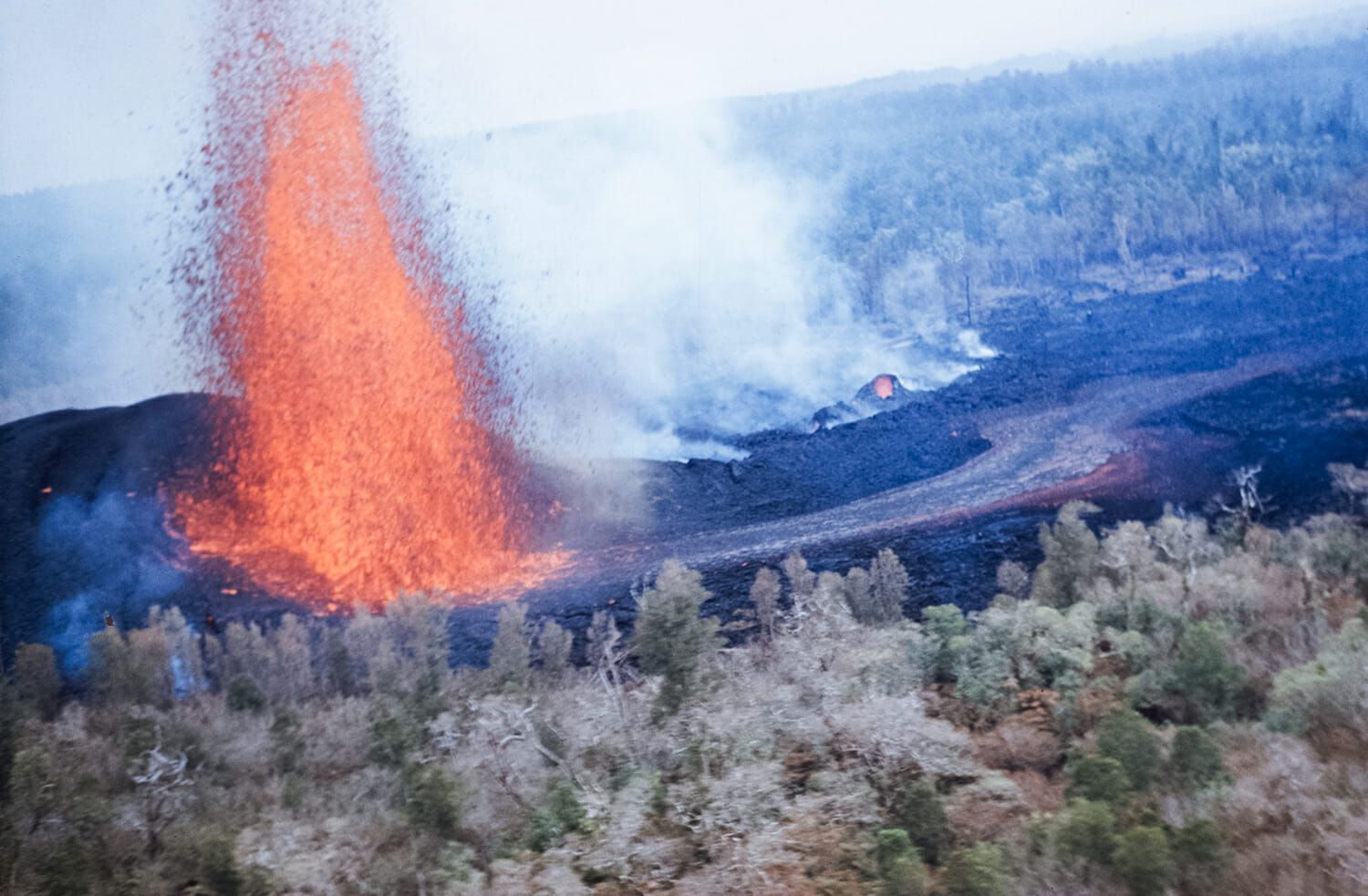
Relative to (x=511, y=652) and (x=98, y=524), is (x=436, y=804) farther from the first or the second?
(x=98, y=524)

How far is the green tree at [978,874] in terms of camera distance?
509 cm

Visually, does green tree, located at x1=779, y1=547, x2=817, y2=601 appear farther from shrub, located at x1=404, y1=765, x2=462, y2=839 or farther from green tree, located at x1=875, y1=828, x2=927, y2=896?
shrub, located at x1=404, y1=765, x2=462, y2=839

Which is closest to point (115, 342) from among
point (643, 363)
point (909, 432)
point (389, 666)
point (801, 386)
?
point (389, 666)

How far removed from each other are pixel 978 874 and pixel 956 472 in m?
3.10

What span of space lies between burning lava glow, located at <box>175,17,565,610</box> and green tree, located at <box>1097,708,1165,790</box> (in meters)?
3.68

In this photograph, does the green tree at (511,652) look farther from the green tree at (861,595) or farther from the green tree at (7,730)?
the green tree at (7,730)

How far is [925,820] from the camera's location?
18.2 ft

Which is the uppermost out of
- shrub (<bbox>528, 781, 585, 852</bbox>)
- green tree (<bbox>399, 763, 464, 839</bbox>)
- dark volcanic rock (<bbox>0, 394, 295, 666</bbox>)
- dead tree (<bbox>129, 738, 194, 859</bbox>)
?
dark volcanic rock (<bbox>0, 394, 295, 666</bbox>)

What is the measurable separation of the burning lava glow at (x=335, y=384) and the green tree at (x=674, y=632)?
811mm

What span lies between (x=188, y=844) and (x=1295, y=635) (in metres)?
6.36

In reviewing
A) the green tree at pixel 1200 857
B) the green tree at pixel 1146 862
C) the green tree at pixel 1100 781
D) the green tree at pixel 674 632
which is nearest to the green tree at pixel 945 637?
the green tree at pixel 1100 781

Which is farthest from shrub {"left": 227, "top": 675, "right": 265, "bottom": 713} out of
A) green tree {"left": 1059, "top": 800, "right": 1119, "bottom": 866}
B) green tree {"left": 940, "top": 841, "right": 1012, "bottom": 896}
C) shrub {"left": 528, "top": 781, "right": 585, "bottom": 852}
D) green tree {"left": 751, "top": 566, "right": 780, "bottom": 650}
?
green tree {"left": 1059, "top": 800, "right": 1119, "bottom": 866}

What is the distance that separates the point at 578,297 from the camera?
8.36 m

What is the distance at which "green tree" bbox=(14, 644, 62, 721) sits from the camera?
289 inches
